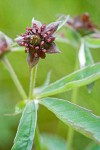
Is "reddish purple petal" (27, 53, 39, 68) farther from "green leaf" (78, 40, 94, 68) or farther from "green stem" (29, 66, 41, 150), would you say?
"green leaf" (78, 40, 94, 68)

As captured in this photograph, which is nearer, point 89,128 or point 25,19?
point 89,128

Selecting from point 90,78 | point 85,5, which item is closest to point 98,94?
point 85,5

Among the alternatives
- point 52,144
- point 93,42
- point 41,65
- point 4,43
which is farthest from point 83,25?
point 41,65

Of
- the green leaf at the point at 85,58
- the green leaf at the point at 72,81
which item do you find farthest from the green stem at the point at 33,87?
the green leaf at the point at 85,58

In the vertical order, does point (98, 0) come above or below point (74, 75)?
above

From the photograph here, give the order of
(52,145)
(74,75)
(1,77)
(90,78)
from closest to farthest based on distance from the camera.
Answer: (90,78) → (74,75) → (52,145) → (1,77)

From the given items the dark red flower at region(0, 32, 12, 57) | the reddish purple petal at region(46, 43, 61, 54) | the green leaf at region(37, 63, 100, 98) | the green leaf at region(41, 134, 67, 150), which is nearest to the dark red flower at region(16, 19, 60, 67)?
the reddish purple petal at region(46, 43, 61, 54)

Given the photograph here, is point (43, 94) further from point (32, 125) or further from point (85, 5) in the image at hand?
point (85, 5)

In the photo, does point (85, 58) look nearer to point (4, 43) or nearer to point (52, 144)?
point (4, 43)
